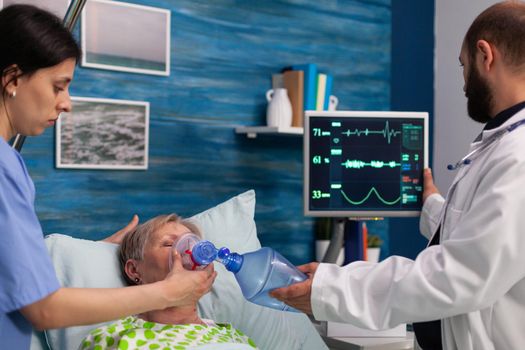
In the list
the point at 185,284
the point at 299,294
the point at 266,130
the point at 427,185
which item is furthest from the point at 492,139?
the point at 266,130

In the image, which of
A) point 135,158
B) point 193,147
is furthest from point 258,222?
point 135,158

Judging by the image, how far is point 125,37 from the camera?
8.96 ft

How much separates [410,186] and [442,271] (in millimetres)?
1218

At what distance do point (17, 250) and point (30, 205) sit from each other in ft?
0.31

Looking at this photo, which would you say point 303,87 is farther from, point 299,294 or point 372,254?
point 299,294

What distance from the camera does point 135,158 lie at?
2.78 metres

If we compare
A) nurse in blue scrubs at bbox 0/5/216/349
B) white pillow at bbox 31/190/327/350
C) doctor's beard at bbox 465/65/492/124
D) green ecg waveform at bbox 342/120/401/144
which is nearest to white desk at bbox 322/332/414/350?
white pillow at bbox 31/190/327/350

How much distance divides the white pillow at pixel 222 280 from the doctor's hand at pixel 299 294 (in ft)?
1.60

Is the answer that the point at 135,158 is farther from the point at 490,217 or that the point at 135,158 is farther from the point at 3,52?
the point at 490,217

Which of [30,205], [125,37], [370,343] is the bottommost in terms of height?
[370,343]

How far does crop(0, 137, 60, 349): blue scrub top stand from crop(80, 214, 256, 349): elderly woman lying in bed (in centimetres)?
45

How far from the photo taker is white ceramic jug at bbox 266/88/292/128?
9.82ft

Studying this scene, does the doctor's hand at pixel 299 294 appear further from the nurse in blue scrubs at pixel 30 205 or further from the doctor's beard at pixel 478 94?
the doctor's beard at pixel 478 94

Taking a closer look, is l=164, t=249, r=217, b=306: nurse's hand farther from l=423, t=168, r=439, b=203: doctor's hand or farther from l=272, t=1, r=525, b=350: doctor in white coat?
l=423, t=168, r=439, b=203: doctor's hand
